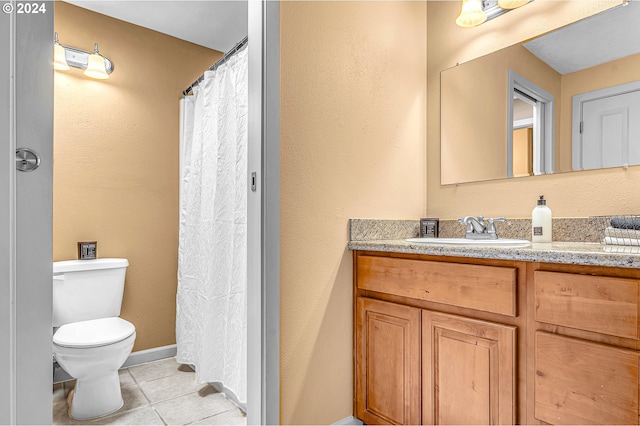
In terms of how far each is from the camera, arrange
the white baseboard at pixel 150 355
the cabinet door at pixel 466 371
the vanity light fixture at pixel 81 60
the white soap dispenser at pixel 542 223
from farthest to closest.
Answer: the white baseboard at pixel 150 355 < the vanity light fixture at pixel 81 60 < the white soap dispenser at pixel 542 223 < the cabinet door at pixel 466 371

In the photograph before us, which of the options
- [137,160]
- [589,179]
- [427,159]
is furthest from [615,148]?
[137,160]

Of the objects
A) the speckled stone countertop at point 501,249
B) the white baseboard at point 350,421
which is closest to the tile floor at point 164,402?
the white baseboard at point 350,421

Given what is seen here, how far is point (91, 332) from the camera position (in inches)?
73.5

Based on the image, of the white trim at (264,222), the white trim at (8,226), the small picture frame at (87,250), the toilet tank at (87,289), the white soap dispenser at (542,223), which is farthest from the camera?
the small picture frame at (87,250)

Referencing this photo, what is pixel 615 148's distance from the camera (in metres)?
1.38

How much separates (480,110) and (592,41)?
492mm

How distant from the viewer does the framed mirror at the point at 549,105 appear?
4.53 ft

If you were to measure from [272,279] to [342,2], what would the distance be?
4.08 ft

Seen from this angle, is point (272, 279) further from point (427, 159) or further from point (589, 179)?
point (589, 179)

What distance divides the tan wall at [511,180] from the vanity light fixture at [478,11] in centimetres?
4

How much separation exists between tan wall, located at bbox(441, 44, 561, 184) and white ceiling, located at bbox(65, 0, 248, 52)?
1.41 metres

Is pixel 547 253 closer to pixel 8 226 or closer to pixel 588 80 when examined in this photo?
pixel 588 80
